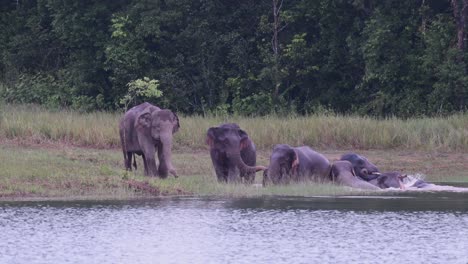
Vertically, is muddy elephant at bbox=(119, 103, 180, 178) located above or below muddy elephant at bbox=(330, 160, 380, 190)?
above

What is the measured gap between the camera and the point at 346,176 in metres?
23.8

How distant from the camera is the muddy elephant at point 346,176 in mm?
23500

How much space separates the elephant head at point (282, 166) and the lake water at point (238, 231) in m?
1.83

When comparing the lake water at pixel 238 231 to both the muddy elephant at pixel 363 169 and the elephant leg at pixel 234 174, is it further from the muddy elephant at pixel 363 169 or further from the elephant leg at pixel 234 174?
the muddy elephant at pixel 363 169

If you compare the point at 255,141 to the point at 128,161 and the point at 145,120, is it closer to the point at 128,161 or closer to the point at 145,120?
→ the point at 128,161

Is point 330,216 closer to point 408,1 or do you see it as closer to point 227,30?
point 408,1

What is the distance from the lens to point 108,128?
1214 inches

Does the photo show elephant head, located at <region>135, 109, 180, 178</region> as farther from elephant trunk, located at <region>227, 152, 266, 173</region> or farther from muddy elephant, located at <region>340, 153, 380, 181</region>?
Answer: muddy elephant, located at <region>340, 153, 380, 181</region>

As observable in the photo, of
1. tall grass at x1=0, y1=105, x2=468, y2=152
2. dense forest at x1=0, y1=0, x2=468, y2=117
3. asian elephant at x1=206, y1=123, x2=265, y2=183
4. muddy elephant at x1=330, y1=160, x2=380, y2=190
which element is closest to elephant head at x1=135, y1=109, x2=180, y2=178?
asian elephant at x1=206, y1=123, x2=265, y2=183

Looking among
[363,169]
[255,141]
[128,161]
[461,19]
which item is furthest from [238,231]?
[461,19]

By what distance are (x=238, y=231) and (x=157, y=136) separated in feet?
21.1

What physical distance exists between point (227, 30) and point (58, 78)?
275 inches

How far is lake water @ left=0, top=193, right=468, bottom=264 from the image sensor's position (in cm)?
1550

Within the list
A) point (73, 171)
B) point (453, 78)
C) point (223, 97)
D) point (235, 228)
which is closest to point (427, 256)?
point (235, 228)
